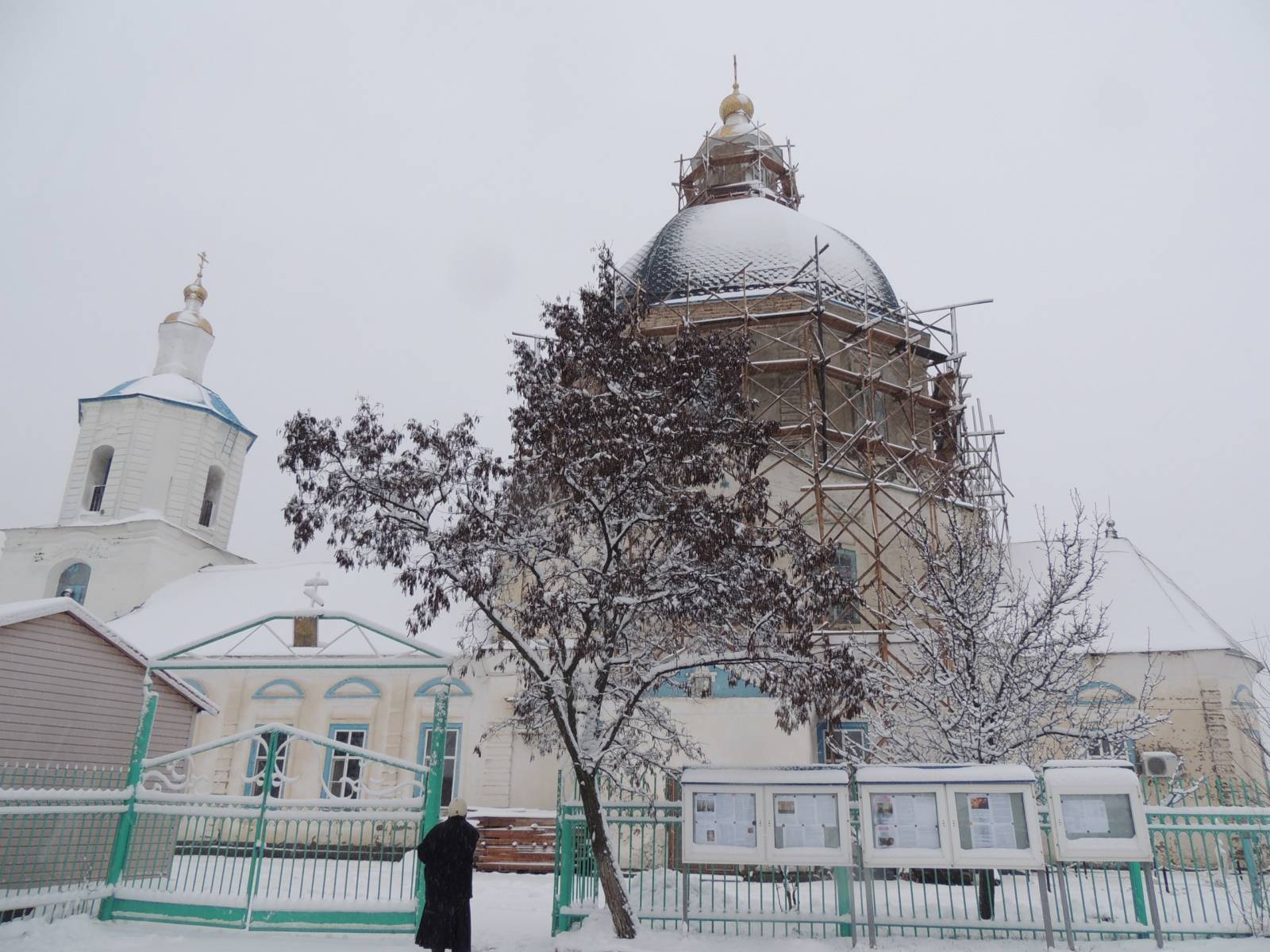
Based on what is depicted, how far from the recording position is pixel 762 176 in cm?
3131

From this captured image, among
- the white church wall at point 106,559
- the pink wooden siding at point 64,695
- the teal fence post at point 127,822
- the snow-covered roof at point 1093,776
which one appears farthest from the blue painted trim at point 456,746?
the snow-covered roof at point 1093,776

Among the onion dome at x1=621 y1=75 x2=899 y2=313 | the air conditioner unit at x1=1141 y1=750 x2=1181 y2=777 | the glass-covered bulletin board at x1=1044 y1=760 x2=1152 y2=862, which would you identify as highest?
the onion dome at x1=621 y1=75 x2=899 y2=313

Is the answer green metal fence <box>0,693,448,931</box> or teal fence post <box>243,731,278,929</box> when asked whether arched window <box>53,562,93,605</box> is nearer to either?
green metal fence <box>0,693,448,931</box>

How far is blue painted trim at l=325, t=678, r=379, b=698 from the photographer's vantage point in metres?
19.5

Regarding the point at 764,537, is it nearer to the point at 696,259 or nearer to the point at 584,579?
the point at 584,579

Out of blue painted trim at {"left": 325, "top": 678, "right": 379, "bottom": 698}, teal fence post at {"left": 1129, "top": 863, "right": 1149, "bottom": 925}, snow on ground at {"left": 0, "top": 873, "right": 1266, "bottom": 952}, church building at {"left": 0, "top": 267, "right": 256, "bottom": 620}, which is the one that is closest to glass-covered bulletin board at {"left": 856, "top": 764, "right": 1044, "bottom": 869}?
snow on ground at {"left": 0, "top": 873, "right": 1266, "bottom": 952}

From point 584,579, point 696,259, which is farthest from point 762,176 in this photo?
point 584,579

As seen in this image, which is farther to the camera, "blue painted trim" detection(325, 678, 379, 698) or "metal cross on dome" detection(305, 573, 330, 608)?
"metal cross on dome" detection(305, 573, 330, 608)

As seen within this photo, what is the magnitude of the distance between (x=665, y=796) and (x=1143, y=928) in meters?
7.81

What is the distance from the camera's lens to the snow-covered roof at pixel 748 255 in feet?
74.9

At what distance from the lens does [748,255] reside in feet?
76.6

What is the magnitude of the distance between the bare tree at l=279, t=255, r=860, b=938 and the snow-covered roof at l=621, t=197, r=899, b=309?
41.1 ft

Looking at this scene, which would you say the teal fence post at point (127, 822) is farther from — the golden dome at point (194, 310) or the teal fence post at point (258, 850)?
the golden dome at point (194, 310)

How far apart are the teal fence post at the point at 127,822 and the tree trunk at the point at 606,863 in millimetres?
4829
